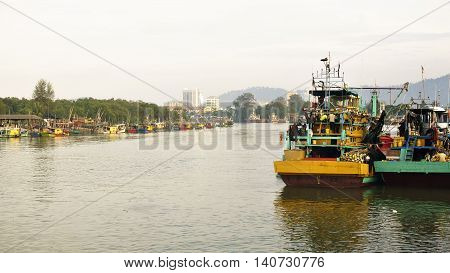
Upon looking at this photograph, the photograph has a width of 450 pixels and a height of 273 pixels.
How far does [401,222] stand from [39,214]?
2092 cm

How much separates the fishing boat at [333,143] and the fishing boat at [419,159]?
1.50 meters

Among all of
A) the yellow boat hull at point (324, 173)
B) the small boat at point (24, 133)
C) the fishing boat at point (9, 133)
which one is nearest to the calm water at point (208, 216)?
the yellow boat hull at point (324, 173)

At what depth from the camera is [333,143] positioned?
44.4 metres

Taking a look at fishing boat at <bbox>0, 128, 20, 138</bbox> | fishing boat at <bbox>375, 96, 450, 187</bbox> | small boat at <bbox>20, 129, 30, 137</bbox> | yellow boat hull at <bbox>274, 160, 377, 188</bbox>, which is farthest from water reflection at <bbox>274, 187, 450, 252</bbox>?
small boat at <bbox>20, 129, 30, 137</bbox>

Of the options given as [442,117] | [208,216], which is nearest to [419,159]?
[442,117]

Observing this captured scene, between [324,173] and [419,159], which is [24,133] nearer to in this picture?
[324,173]

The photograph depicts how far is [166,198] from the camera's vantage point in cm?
4106

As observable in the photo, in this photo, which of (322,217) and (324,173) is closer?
(322,217)

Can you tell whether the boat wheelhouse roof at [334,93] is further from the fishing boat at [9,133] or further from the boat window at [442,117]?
the fishing boat at [9,133]

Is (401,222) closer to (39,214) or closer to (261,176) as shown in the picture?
(39,214)

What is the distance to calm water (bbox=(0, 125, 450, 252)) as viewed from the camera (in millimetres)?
27219

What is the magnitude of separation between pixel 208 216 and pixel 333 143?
14.6m

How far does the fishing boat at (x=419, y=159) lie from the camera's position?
41031mm
